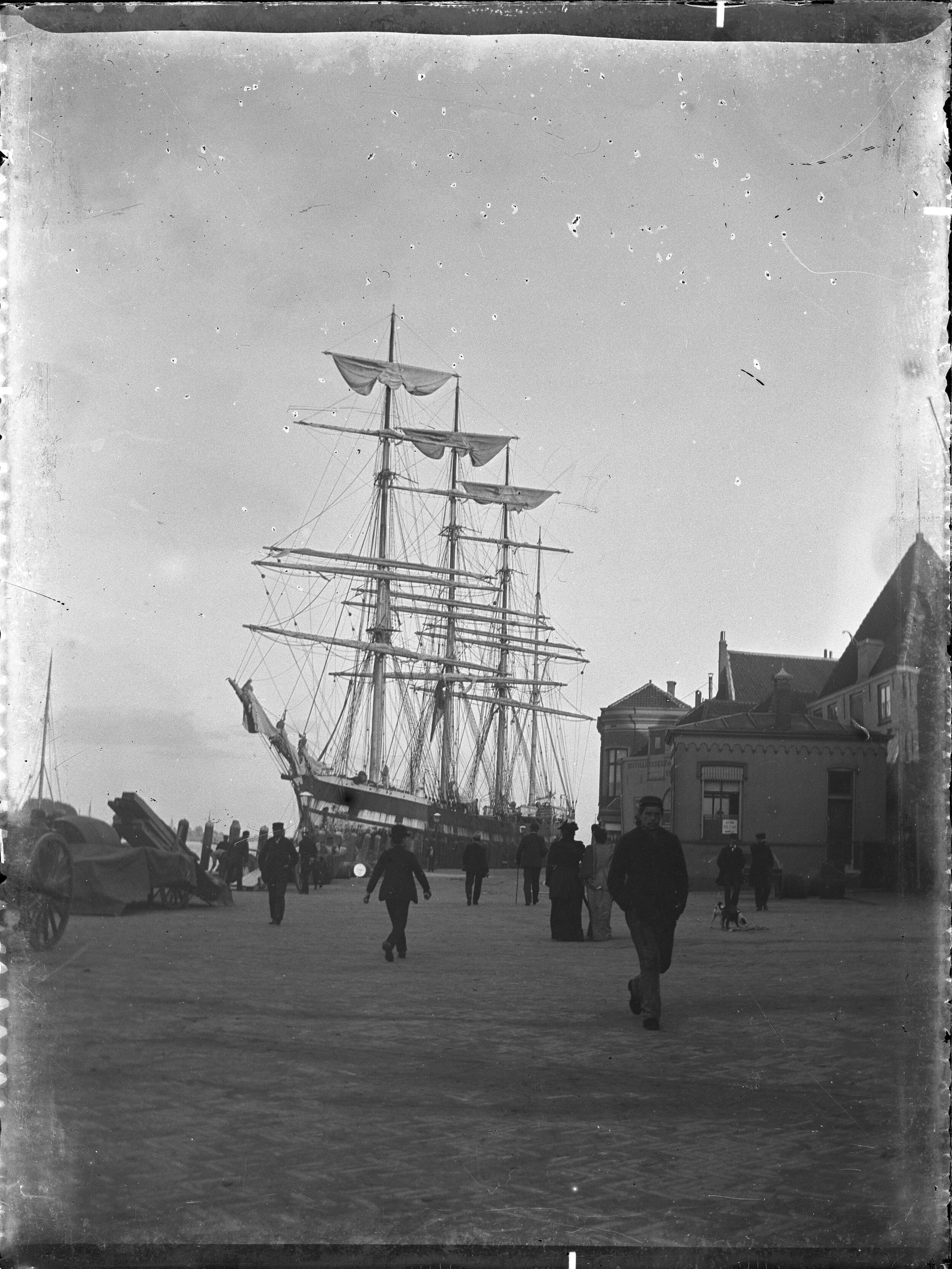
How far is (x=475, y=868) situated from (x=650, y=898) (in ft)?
8.53

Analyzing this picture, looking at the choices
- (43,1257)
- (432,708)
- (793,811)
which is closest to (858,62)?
(793,811)

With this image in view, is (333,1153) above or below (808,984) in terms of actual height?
below

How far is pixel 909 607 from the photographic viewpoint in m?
6.06

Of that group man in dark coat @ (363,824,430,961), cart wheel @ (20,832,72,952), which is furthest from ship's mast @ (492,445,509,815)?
cart wheel @ (20,832,72,952)

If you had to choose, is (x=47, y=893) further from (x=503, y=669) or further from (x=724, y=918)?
(x=503, y=669)

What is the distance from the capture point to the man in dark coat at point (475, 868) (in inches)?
322

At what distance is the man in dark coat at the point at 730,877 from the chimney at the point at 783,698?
0.79 m

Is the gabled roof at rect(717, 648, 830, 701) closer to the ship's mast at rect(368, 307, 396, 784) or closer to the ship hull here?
the ship hull

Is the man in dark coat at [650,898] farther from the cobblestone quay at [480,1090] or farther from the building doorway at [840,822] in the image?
the building doorway at [840,822]

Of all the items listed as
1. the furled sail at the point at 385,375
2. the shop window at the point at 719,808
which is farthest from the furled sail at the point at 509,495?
the shop window at the point at 719,808

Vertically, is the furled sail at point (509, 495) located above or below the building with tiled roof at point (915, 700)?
above

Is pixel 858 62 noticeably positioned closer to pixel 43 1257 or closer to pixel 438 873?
pixel 438 873

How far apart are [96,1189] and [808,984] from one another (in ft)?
12.5

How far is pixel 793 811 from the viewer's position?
6766 millimetres
